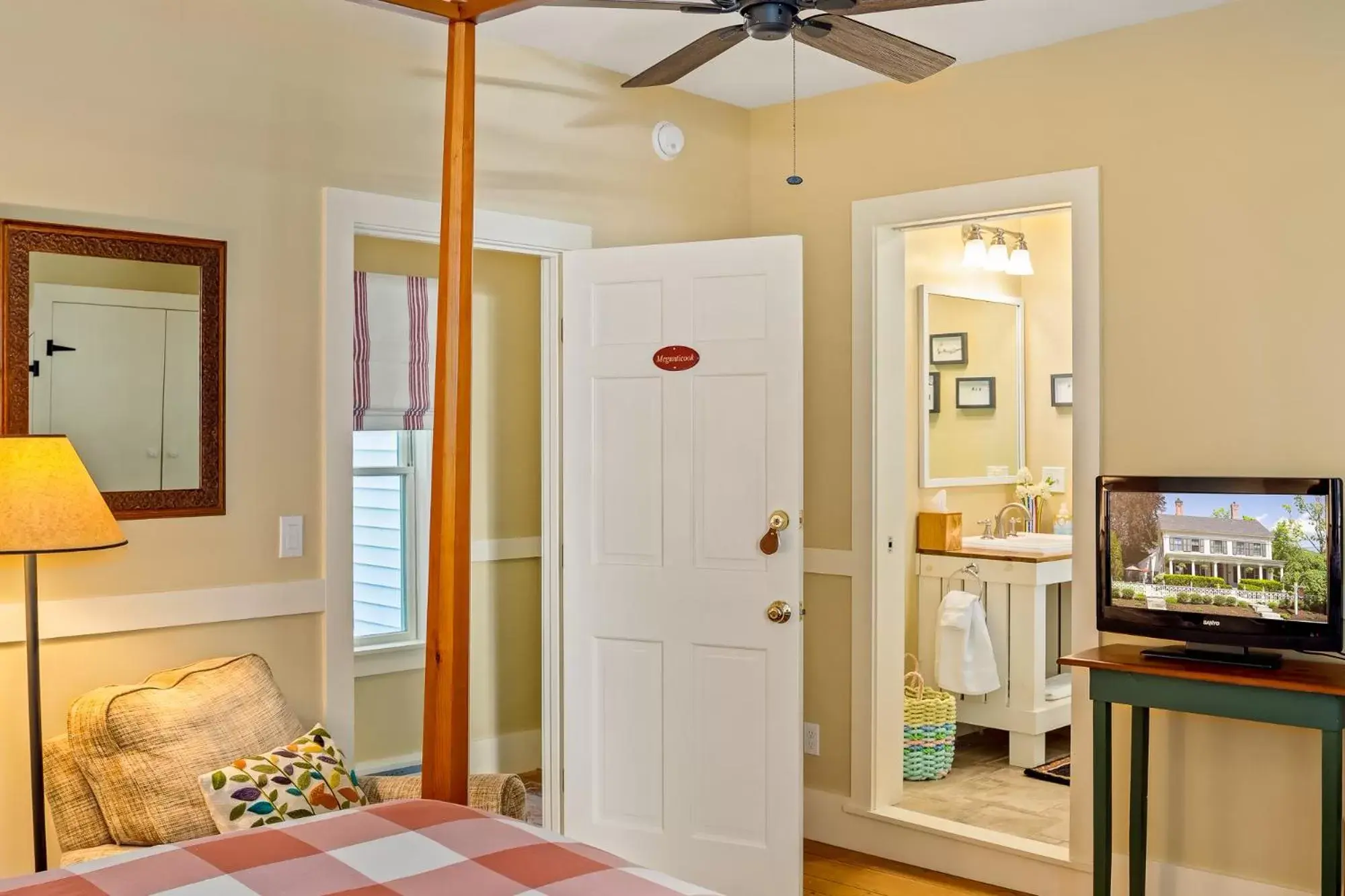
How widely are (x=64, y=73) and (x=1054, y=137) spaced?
109 inches

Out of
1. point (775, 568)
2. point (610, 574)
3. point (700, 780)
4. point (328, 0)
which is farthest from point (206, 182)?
point (700, 780)

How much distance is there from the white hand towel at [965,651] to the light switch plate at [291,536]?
277cm

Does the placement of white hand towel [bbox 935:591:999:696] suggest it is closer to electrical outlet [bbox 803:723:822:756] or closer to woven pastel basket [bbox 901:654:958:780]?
woven pastel basket [bbox 901:654:958:780]

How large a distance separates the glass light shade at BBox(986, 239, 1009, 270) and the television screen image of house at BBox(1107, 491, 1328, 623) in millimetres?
2286

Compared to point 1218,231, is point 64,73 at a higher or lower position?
higher

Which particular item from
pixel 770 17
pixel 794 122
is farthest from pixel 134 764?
pixel 794 122

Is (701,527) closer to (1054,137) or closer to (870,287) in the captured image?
(870,287)

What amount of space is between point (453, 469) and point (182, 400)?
0.78 m

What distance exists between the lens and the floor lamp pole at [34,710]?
2.49 metres

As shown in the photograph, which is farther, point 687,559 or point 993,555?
point 993,555

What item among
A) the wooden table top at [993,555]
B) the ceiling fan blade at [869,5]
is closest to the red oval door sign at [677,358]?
the ceiling fan blade at [869,5]

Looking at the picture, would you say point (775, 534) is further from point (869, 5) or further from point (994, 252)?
point (994, 252)

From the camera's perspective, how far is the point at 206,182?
9.95ft

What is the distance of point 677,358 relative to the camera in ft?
12.4
